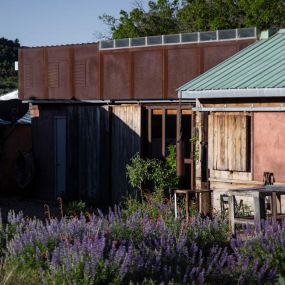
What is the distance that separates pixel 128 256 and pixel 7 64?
6584 cm

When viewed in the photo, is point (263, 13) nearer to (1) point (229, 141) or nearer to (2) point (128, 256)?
(1) point (229, 141)

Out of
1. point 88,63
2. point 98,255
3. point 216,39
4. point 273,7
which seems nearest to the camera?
point 98,255

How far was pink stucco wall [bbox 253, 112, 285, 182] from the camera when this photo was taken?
13531mm

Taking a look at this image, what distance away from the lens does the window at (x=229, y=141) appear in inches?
551

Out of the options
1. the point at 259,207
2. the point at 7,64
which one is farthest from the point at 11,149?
the point at 7,64

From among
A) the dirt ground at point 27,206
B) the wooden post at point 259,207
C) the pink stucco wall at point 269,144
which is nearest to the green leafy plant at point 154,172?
the dirt ground at point 27,206

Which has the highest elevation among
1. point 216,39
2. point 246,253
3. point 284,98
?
point 216,39

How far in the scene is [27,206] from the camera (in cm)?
1884

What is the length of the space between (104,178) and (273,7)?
14.1 meters

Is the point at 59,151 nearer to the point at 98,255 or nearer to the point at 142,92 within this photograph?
the point at 142,92

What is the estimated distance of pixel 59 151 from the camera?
19.6m

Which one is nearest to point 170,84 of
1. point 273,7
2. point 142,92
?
point 142,92

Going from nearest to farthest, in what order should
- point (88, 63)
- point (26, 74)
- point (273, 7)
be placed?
point (88, 63), point (26, 74), point (273, 7)

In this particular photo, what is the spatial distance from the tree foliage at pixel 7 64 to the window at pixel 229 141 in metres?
48.0
